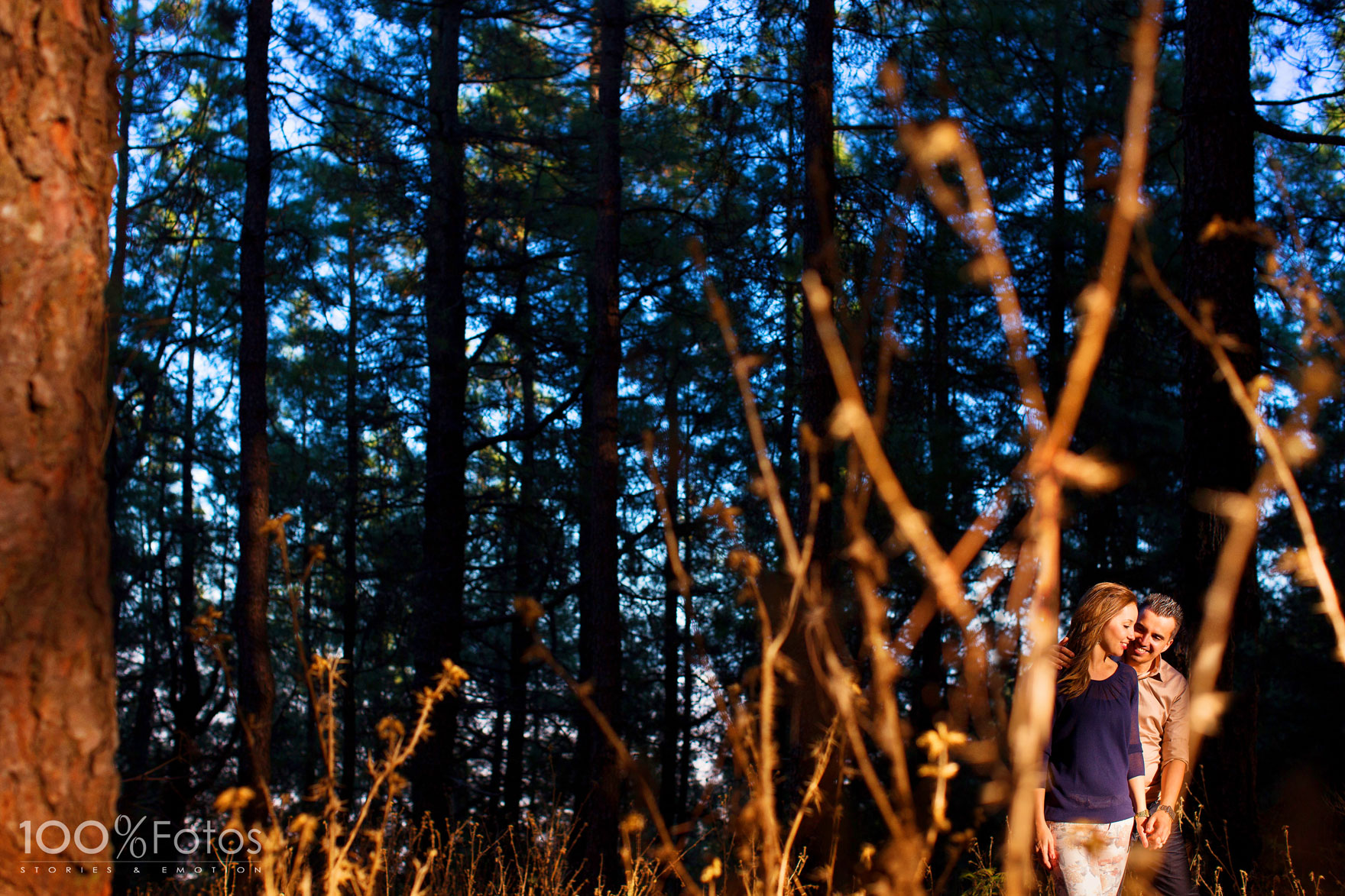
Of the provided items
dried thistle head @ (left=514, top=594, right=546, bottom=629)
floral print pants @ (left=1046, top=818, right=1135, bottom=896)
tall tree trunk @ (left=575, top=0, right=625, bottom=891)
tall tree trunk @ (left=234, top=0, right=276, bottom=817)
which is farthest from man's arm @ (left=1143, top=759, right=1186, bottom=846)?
tall tree trunk @ (left=234, top=0, right=276, bottom=817)

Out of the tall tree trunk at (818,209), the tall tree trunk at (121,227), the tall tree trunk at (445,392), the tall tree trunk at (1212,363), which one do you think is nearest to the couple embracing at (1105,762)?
the tall tree trunk at (1212,363)

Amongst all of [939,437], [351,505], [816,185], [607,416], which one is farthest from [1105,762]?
[351,505]

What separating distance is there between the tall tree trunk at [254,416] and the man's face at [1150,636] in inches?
212

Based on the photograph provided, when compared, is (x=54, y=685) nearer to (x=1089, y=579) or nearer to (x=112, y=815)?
(x=112, y=815)

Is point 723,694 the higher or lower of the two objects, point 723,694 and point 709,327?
the lower

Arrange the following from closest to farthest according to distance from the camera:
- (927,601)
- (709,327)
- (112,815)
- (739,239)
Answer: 1. (927,601)
2. (112,815)
3. (739,239)
4. (709,327)

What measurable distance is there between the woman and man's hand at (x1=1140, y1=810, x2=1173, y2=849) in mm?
91

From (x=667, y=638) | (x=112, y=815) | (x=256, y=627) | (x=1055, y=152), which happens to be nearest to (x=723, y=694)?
(x=112, y=815)

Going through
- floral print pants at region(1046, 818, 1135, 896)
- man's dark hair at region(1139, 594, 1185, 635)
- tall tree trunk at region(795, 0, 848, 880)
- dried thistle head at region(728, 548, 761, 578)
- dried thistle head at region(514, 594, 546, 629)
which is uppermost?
tall tree trunk at region(795, 0, 848, 880)

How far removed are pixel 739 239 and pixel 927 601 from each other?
727 cm

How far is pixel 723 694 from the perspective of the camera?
68.2 inches

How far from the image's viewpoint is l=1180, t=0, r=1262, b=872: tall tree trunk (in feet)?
15.9

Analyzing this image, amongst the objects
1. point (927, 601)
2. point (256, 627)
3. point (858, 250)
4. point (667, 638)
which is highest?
point (858, 250)

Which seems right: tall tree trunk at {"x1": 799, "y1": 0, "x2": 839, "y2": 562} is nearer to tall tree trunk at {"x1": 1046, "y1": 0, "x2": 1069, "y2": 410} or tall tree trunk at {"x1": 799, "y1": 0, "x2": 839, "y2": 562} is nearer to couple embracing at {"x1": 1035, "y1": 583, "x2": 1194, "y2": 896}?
couple embracing at {"x1": 1035, "y1": 583, "x2": 1194, "y2": 896}
